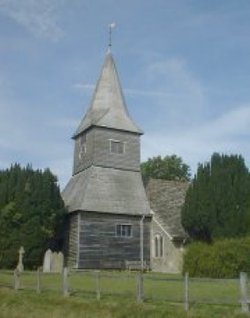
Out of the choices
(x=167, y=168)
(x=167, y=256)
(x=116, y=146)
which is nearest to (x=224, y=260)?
(x=167, y=256)

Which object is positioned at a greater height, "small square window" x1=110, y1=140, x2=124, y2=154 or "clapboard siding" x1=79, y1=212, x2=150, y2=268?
"small square window" x1=110, y1=140, x2=124, y2=154

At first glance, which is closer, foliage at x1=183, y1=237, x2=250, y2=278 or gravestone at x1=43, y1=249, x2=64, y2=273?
foliage at x1=183, y1=237, x2=250, y2=278

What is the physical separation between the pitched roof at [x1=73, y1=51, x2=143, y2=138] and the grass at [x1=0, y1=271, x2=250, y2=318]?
21.6 meters

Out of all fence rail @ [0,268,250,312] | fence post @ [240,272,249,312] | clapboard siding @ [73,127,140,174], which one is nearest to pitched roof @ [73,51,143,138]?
clapboard siding @ [73,127,140,174]

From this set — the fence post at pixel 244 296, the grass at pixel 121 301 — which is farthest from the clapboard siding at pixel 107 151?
the fence post at pixel 244 296

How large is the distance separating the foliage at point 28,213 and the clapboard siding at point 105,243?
2.10m

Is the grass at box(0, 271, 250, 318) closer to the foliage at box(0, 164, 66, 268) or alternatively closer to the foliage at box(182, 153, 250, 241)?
the foliage at box(0, 164, 66, 268)

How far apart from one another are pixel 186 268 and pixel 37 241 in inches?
444

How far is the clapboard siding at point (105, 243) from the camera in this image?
40.1m

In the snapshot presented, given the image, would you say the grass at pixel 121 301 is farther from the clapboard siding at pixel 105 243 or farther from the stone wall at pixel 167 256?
the stone wall at pixel 167 256

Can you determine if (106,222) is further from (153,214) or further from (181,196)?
(181,196)

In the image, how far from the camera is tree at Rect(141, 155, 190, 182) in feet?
225

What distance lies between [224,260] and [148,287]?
7.25 m

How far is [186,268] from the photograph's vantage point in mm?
30875
